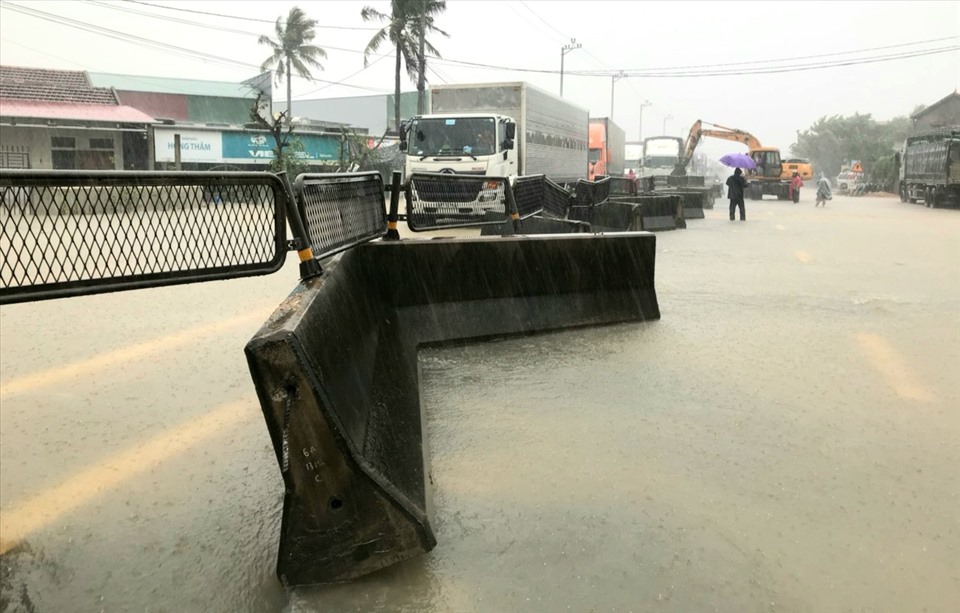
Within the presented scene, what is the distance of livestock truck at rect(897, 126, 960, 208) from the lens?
33625 mm

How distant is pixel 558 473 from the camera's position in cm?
370

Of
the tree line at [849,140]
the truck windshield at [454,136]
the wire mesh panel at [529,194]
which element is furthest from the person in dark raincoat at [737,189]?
the tree line at [849,140]

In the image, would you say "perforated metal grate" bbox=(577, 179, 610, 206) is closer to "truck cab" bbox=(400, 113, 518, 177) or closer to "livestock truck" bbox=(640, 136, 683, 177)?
"truck cab" bbox=(400, 113, 518, 177)

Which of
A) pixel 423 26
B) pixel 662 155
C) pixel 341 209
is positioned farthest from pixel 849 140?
pixel 341 209

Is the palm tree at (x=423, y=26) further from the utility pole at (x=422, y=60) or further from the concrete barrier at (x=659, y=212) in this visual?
the concrete barrier at (x=659, y=212)

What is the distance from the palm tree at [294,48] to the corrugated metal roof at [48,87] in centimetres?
2774

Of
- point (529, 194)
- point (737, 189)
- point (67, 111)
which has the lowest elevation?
point (529, 194)

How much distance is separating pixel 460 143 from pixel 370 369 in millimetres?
15432

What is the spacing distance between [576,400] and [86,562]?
9.48 feet

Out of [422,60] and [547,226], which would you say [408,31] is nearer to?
[422,60]

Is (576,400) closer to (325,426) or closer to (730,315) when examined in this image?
(325,426)

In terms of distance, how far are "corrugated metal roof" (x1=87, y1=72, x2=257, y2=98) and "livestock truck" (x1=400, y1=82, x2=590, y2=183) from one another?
27.6 meters

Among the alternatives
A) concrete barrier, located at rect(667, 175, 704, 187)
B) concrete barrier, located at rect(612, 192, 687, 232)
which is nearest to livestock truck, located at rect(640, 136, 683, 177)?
concrete barrier, located at rect(667, 175, 704, 187)

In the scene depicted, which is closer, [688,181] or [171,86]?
[688,181]
